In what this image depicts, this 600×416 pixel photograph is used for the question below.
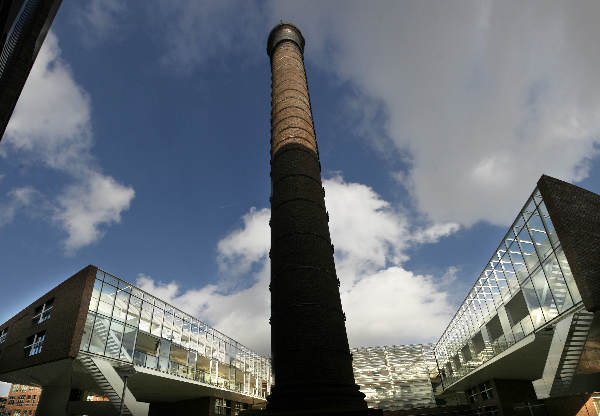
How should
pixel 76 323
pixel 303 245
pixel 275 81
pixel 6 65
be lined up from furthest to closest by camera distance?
1. pixel 275 81
2. pixel 76 323
3. pixel 303 245
4. pixel 6 65

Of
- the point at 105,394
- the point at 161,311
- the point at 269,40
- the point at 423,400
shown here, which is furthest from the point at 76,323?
the point at 423,400

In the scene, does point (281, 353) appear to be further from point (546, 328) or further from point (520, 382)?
point (520, 382)

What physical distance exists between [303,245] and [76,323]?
12.7 m

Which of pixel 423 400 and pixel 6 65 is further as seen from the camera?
pixel 423 400

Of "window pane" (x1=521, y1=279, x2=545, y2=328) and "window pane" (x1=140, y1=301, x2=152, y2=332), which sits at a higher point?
"window pane" (x1=140, y1=301, x2=152, y2=332)

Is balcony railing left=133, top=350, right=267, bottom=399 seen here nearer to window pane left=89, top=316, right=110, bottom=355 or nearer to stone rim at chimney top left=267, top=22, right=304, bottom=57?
window pane left=89, top=316, right=110, bottom=355

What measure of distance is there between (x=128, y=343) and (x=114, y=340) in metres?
1.04

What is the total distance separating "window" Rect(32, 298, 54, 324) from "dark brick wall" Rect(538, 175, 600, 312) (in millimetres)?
24828

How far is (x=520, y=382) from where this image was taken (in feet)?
79.8

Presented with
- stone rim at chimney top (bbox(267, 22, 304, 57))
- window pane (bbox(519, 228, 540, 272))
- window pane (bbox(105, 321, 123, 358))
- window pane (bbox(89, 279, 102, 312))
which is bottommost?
window pane (bbox(105, 321, 123, 358))

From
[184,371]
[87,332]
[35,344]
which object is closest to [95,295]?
[87,332]

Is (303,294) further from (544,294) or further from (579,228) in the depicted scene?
(579,228)

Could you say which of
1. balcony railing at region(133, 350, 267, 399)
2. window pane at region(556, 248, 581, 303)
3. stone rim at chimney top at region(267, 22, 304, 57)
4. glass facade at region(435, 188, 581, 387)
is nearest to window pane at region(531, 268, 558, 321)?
glass facade at region(435, 188, 581, 387)

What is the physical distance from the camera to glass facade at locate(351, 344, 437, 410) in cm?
3891
